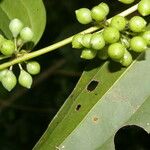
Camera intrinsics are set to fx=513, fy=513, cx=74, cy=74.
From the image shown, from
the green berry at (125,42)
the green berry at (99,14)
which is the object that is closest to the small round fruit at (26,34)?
the green berry at (99,14)

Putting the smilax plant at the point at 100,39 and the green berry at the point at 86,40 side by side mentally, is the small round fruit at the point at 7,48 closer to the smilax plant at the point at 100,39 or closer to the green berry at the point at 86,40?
the smilax plant at the point at 100,39

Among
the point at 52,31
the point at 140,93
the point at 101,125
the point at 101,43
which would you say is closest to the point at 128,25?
the point at 101,43

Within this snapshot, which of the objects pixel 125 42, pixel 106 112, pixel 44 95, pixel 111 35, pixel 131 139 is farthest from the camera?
pixel 44 95

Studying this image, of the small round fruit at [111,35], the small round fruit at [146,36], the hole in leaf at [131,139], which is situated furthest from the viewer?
the hole in leaf at [131,139]

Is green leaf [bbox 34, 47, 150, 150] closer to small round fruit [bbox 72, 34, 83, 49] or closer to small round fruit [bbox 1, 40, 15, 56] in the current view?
small round fruit [bbox 72, 34, 83, 49]

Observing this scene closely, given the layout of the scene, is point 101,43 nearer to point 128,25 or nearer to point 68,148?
point 128,25

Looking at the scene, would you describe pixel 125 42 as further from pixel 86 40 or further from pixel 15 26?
pixel 15 26

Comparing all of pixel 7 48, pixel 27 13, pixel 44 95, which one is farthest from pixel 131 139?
pixel 7 48
